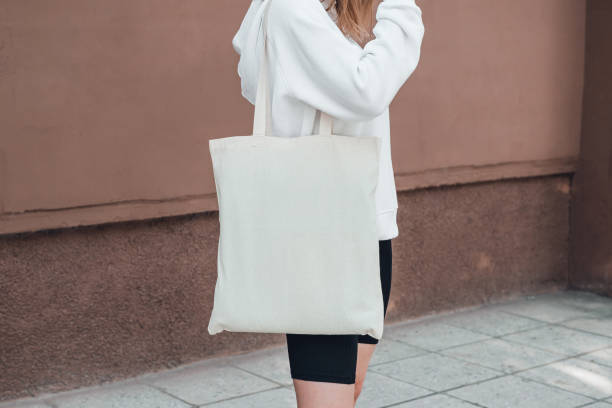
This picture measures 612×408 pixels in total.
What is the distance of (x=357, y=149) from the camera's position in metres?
2.02

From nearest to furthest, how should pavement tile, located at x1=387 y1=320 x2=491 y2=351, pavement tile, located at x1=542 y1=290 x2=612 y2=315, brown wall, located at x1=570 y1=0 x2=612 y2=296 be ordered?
pavement tile, located at x1=387 y1=320 x2=491 y2=351 < pavement tile, located at x1=542 y1=290 x2=612 y2=315 < brown wall, located at x1=570 y1=0 x2=612 y2=296

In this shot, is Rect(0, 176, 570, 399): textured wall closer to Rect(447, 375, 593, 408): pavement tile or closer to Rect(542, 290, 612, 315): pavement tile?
Rect(542, 290, 612, 315): pavement tile

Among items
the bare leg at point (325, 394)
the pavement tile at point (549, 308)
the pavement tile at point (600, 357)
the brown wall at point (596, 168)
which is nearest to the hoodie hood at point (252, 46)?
the bare leg at point (325, 394)

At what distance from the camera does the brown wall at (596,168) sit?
5.63m

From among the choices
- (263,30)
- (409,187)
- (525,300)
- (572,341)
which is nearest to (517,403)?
(572,341)

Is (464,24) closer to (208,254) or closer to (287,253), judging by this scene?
(208,254)

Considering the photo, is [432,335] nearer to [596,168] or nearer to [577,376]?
[577,376]

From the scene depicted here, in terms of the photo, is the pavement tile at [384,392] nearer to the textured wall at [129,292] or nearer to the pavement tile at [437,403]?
the pavement tile at [437,403]

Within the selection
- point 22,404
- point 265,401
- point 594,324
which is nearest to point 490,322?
point 594,324

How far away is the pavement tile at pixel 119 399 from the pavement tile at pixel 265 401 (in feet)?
0.64

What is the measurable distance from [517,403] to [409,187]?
5.31 ft

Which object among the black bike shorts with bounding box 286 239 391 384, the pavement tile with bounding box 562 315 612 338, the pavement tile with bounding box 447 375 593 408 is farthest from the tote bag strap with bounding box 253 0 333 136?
the pavement tile with bounding box 562 315 612 338

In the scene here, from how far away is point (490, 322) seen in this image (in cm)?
514

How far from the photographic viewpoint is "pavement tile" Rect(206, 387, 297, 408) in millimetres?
3781
